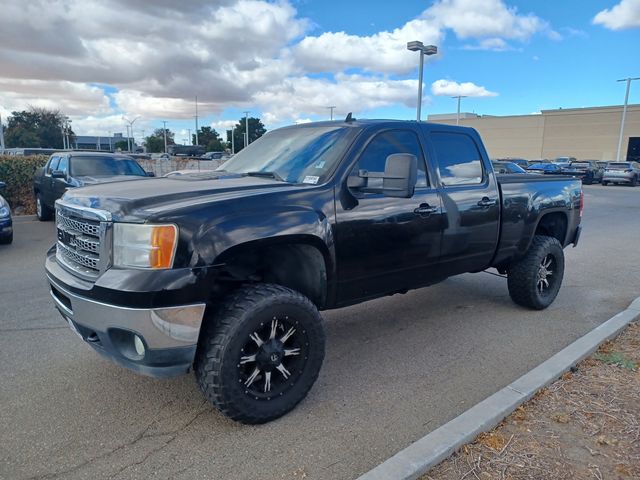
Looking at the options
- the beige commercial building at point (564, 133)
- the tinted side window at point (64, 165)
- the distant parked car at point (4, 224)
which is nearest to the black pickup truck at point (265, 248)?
the distant parked car at point (4, 224)

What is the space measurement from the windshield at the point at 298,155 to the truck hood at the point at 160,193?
208 mm

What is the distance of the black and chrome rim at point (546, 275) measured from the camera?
5219 mm

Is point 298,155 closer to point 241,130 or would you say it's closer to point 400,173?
point 400,173

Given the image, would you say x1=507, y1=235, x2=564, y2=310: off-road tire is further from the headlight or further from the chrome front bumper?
the headlight

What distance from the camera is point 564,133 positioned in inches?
2761

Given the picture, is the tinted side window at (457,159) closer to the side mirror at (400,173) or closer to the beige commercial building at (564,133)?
the side mirror at (400,173)

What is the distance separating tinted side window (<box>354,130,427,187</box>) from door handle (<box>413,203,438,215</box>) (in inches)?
7.7

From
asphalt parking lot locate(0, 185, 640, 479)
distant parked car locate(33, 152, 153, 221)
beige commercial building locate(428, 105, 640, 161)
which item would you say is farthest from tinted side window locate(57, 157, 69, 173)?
beige commercial building locate(428, 105, 640, 161)

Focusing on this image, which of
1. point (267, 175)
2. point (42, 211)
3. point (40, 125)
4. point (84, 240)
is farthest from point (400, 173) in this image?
point (40, 125)

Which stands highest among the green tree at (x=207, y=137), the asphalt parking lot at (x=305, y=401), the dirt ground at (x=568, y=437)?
the green tree at (x=207, y=137)

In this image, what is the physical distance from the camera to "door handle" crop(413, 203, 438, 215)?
12.7ft

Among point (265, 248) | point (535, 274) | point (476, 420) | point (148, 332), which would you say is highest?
point (265, 248)

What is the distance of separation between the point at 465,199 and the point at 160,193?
2.69 meters

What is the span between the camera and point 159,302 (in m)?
2.59
